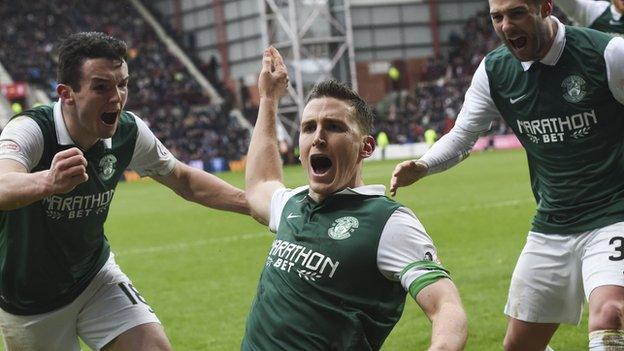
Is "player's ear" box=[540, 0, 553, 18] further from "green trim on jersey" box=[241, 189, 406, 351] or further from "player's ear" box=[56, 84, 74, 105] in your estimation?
"player's ear" box=[56, 84, 74, 105]

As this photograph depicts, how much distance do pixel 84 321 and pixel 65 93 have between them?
4.46 ft

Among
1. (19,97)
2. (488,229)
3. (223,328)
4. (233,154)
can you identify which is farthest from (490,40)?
(223,328)

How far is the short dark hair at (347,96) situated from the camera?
4176mm

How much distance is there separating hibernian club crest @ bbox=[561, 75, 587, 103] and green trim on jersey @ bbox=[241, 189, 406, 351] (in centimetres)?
170

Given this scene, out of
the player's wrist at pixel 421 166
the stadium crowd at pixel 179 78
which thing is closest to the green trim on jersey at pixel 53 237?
the player's wrist at pixel 421 166

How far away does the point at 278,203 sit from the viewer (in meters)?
4.62

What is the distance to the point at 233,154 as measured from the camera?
140ft

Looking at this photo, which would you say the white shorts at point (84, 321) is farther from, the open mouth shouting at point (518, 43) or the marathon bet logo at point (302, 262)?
the open mouth shouting at point (518, 43)

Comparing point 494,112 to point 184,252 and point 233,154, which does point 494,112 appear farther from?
point 233,154

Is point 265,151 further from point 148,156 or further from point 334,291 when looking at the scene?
point 148,156

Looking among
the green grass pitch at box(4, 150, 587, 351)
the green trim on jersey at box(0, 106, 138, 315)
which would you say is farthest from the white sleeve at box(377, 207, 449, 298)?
the green grass pitch at box(4, 150, 587, 351)

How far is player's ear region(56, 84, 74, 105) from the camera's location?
5.40 m

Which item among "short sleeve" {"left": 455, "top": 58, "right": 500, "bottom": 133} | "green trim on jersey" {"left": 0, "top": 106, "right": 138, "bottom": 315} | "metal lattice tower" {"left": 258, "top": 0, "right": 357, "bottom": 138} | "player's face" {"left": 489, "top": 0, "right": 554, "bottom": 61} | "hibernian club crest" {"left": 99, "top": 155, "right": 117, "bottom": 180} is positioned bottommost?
"metal lattice tower" {"left": 258, "top": 0, "right": 357, "bottom": 138}

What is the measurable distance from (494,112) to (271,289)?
2.29 metres
